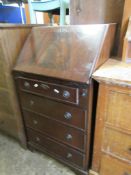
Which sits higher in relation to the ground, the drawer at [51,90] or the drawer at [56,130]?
the drawer at [51,90]

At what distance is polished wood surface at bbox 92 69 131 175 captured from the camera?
0.82m

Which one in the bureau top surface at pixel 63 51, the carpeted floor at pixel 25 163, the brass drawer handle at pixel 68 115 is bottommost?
the carpeted floor at pixel 25 163

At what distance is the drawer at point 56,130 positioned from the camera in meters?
1.10

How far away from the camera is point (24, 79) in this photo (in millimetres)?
1143

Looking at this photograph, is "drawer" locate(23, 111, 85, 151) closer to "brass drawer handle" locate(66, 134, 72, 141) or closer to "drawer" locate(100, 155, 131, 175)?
"brass drawer handle" locate(66, 134, 72, 141)

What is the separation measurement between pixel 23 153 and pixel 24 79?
2.88ft

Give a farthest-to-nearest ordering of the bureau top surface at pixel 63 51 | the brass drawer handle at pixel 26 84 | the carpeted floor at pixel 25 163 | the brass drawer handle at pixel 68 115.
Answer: the carpeted floor at pixel 25 163
the brass drawer handle at pixel 26 84
the brass drawer handle at pixel 68 115
the bureau top surface at pixel 63 51

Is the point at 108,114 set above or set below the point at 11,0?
below

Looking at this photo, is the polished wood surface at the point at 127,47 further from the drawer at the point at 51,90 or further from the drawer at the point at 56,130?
the drawer at the point at 56,130

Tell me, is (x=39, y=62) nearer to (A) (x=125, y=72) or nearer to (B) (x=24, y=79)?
(B) (x=24, y=79)

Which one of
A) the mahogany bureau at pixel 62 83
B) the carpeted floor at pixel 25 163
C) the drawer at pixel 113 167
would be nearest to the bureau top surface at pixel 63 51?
the mahogany bureau at pixel 62 83

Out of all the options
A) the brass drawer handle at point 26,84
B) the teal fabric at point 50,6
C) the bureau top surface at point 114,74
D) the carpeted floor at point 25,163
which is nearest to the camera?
the bureau top surface at point 114,74

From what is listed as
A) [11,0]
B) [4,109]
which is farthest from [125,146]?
[11,0]

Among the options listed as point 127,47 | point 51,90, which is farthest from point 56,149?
point 127,47
